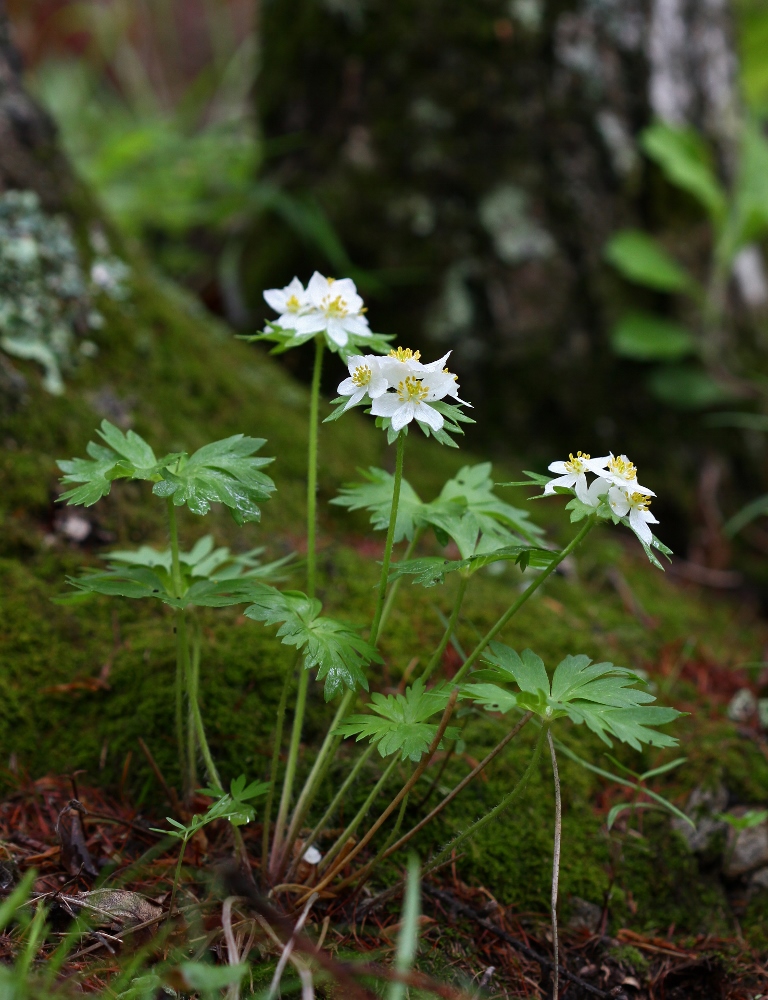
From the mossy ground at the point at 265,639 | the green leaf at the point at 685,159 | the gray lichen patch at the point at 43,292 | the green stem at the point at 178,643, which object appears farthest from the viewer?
the green leaf at the point at 685,159

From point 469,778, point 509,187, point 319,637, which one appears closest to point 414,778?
point 469,778

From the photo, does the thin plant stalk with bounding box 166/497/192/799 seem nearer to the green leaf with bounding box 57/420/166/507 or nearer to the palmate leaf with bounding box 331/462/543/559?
the green leaf with bounding box 57/420/166/507

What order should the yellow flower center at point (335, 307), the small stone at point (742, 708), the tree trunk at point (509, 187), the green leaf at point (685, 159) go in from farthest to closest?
the tree trunk at point (509, 187) → the green leaf at point (685, 159) → the small stone at point (742, 708) → the yellow flower center at point (335, 307)

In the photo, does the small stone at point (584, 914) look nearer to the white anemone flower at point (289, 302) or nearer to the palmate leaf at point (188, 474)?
the palmate leaf at point (188, 474)

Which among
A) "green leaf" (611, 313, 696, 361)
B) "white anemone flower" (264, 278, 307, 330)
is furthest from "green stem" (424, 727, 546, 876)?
"green leaf" (611, 313, 696, 361)

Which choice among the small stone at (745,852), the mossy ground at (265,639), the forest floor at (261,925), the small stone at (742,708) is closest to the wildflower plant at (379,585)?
the forest floor at (261,925)

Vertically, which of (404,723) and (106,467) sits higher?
(106,467)

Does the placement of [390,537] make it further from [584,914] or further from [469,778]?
[584,914]
